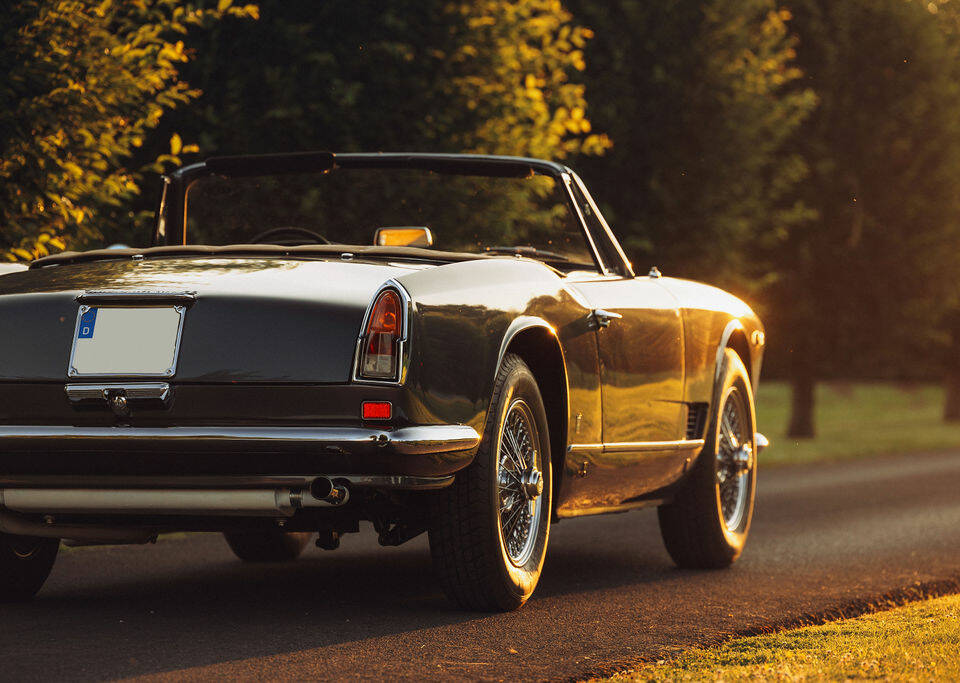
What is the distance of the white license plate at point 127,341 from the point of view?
203 inches

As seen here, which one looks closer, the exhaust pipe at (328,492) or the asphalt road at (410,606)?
the asphalt road at (410,606)

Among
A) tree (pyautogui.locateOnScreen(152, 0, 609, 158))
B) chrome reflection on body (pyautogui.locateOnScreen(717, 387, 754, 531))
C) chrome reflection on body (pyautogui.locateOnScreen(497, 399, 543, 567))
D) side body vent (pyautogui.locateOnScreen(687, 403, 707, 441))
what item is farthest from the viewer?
tree (pyautogui.locateOnScreen(152, 0, 609, 158))

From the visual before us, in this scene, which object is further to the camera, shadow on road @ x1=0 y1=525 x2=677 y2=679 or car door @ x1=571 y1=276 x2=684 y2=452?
car door @ x1=571 y1=276 x2=684 y2=452

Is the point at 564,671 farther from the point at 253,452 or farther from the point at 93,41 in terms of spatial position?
the point at 93,41

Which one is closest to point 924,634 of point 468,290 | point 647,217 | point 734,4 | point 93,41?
point 468,290

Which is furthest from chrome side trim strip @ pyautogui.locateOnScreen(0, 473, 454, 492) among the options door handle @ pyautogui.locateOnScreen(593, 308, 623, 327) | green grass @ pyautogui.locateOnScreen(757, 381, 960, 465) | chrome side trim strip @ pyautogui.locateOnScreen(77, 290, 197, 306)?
green grass @ pyautogui.locateOnScreen(757, 381, 960, 465)

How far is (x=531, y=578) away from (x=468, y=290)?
45.2 inches

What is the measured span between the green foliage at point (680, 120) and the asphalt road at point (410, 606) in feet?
25.4

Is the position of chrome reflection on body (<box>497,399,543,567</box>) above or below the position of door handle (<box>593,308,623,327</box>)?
below

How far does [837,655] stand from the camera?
507 cm

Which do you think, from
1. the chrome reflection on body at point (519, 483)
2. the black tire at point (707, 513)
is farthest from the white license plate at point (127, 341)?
the black tire at point (707, 513)

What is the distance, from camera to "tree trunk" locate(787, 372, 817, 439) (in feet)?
85.6

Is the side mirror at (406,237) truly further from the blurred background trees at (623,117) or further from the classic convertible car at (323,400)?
the blurred background trees at (623,117)

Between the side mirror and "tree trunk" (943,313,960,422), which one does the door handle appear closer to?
the side mirror
